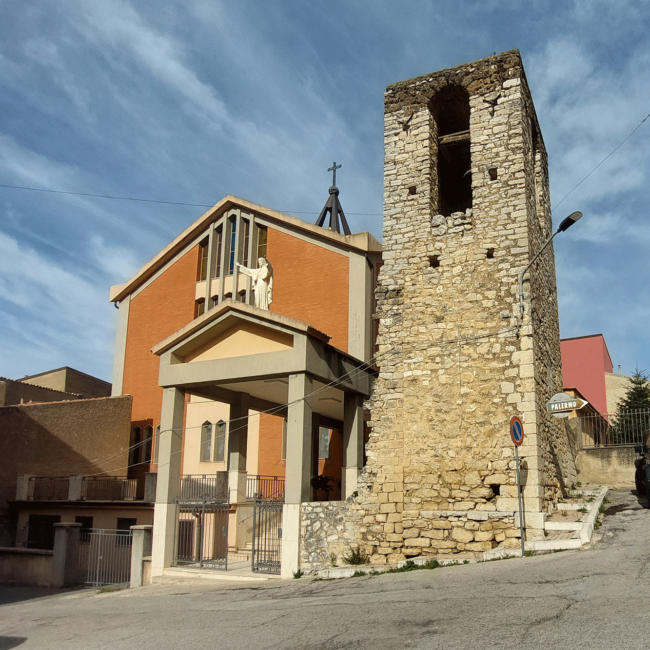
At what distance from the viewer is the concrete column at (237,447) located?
17.2m

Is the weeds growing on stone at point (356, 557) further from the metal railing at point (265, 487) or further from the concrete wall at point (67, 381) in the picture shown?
the concrete wall at point (67, 381)

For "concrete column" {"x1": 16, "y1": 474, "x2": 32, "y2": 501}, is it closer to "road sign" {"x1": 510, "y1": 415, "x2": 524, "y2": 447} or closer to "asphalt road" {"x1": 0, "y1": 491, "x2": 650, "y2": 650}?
"asphalt road" {"x1": 0, "y1": 491, "x2": 650, "y2": 650}

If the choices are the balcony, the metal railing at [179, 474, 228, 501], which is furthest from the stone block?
the balcony

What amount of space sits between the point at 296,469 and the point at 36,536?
1362 centimetres

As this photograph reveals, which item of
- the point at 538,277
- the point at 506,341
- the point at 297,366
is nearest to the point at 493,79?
the point at 538,277

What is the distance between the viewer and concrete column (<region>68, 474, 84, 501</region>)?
22.0m

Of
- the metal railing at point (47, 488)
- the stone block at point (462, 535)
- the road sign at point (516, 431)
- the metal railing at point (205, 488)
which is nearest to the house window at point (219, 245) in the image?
the metal railing at point (205, 488)

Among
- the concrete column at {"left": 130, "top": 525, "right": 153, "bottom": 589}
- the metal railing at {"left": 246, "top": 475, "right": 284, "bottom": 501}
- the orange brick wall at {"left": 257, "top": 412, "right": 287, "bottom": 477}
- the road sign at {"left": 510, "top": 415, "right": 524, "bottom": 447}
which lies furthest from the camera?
the orange brick wall at {"left": 257, "top": 412, "right": 287, "bottom": 477}

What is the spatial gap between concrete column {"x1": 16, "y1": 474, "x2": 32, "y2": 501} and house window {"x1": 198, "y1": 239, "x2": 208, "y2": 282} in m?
9.37

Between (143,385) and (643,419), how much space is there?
17.8 m

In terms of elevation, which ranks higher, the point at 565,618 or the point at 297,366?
the point at 297,366

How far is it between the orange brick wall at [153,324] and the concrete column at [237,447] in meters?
7.86

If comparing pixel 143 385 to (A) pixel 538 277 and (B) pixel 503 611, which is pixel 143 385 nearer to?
(A) pixel 538 277

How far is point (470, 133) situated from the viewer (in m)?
15.2
